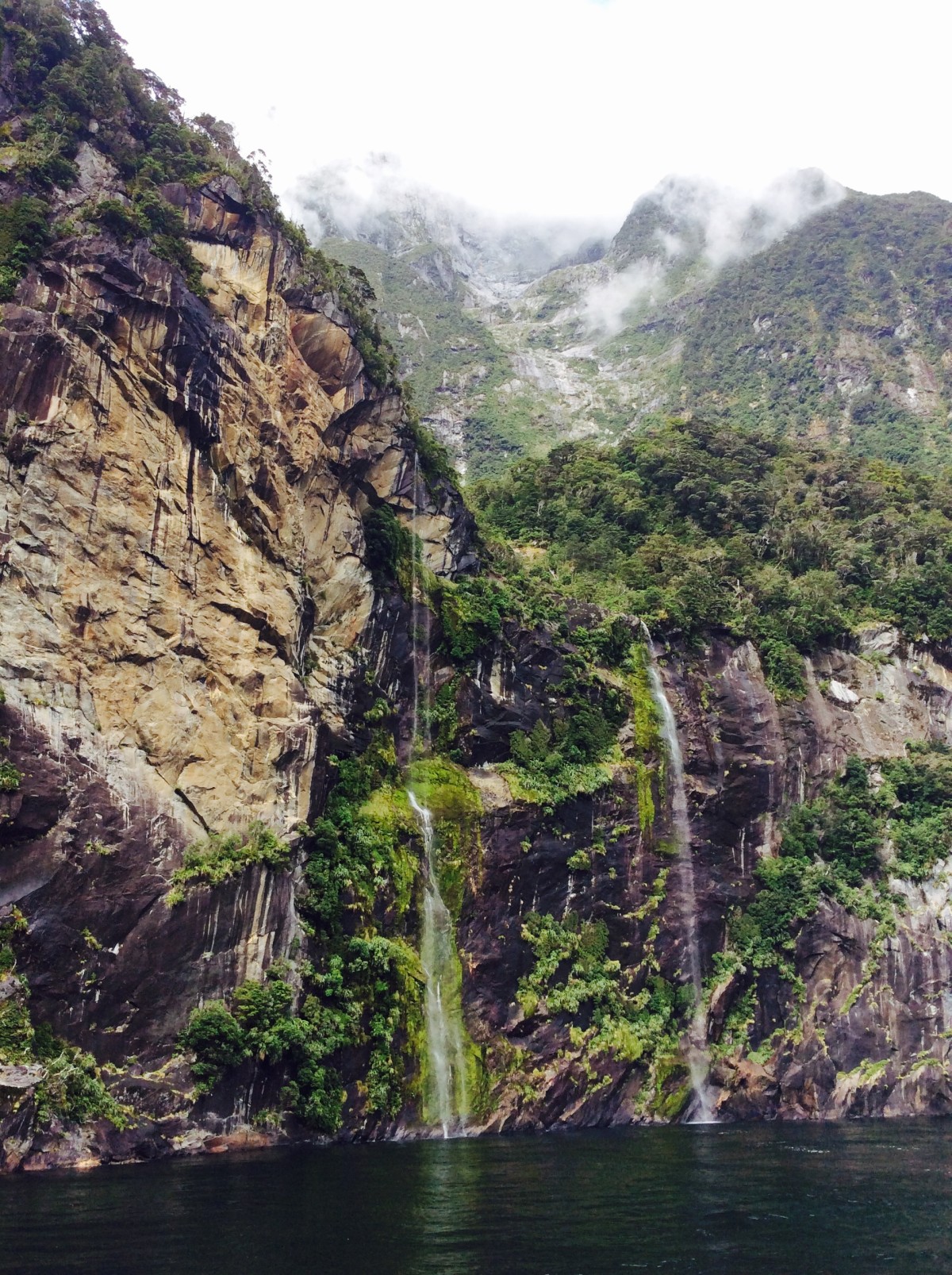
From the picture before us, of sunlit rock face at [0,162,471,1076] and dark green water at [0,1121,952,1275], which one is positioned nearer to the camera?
dark green water at [0,1121,952,1275]

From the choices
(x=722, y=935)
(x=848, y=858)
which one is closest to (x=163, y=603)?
(x=722, y=935)

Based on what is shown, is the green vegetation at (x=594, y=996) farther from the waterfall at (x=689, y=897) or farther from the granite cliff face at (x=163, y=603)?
→ the granite cliff face at (x=163, y=603)

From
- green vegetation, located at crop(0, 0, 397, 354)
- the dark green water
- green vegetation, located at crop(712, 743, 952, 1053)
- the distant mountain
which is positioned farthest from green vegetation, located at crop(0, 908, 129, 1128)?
the distant mountain

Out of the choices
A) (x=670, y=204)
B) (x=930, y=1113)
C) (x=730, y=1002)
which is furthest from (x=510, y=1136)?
(x=670, y=204)

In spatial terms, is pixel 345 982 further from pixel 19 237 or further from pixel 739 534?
pixel 739 534

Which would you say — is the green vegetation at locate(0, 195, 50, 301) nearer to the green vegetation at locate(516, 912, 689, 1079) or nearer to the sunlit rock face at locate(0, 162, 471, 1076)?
the sunlit rock face at locate(0, 162, 471, 1076)

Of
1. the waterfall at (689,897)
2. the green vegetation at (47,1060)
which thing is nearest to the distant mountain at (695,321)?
the waterfall at (689,897)
